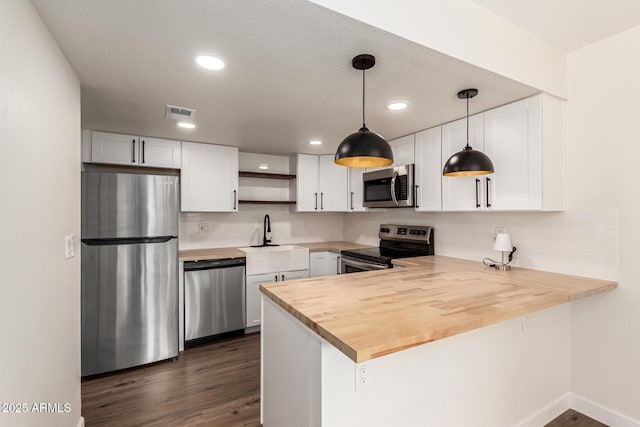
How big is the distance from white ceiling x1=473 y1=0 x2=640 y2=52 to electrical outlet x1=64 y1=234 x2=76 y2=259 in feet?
8.40

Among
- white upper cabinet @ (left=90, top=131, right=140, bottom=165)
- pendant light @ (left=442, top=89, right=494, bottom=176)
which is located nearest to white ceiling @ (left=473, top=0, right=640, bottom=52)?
pendant light @ (left=442, top=89, right=494, bottom=176)

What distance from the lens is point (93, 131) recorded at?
9.44ft

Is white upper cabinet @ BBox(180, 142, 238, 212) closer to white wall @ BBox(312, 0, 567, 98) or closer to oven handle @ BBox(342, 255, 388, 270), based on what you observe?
oven handle @ BBox(342, 255, 388, 270)

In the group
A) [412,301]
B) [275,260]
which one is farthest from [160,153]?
[412,301]

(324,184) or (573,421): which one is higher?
(324,184)

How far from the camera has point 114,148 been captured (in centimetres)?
298

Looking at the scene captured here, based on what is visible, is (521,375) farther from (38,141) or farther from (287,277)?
(38,141)

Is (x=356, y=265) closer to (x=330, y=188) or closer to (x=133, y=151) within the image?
(x=330, y=188)

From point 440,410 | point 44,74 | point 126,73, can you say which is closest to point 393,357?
point 440,410

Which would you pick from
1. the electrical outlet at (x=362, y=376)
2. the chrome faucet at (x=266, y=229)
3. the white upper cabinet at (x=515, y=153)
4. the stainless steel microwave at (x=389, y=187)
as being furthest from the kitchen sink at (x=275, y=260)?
the electrical outlet at (x=362, y=376)

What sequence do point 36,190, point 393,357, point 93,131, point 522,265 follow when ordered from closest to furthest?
point 36,190, point 393,357, point 522,265, point 93,131

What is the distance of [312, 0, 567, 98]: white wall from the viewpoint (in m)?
1.31

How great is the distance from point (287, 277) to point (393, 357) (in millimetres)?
2343

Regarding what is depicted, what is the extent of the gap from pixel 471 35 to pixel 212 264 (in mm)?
2957
